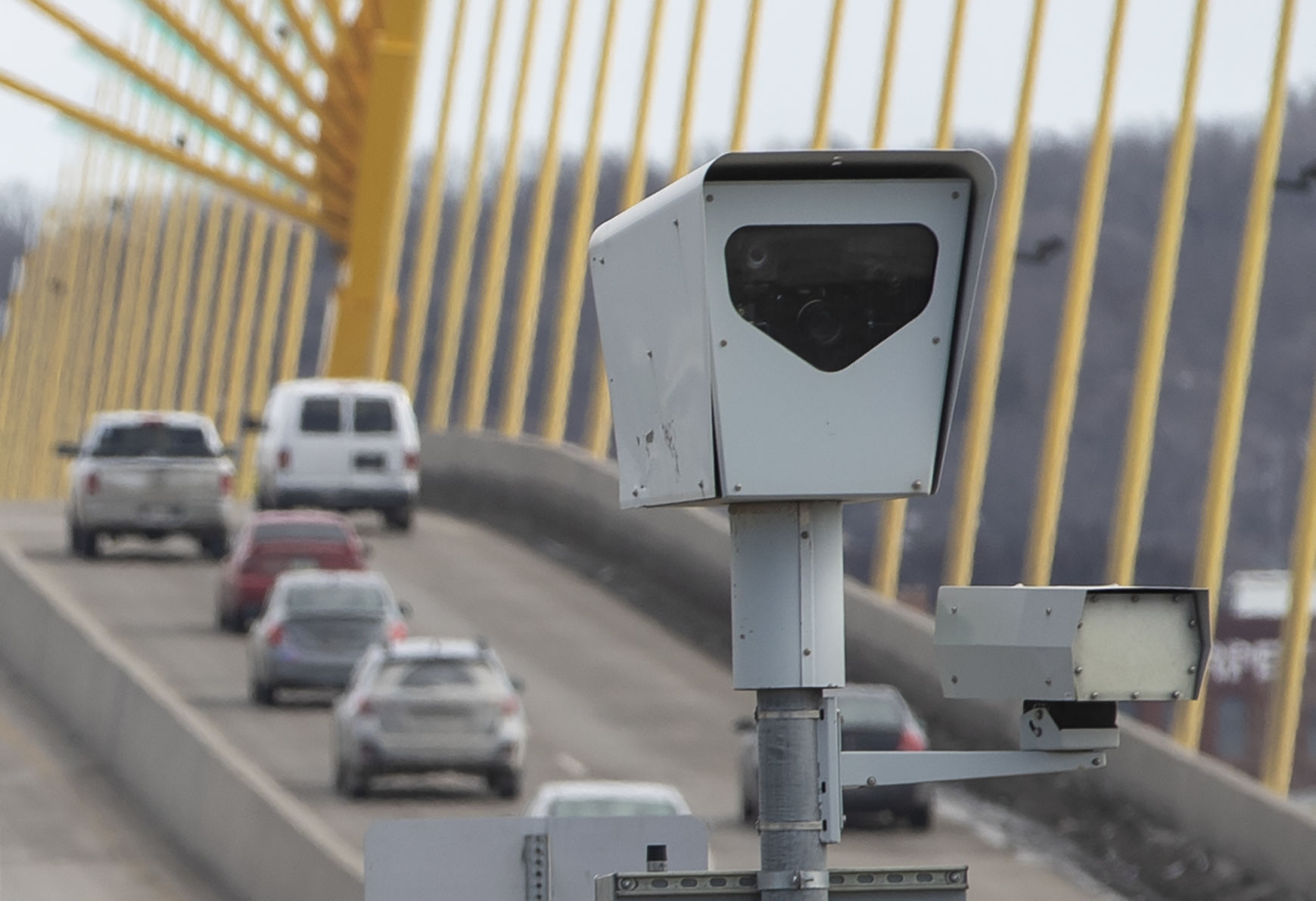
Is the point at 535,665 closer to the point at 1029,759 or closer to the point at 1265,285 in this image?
the point at 1029,759

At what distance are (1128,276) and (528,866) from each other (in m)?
112

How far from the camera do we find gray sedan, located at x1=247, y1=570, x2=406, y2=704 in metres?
28.9

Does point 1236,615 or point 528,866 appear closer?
A: point 528,866

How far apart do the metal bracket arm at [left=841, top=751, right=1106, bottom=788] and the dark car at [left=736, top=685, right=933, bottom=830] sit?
61.2ft

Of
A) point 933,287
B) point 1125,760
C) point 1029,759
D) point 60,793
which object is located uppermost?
point 933,287

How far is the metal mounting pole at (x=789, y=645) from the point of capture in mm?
5242

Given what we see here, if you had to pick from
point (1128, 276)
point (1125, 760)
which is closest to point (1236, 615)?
point (1128, 276)

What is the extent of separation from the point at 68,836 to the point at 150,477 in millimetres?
13996

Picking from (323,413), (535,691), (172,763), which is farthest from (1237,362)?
(172,763)

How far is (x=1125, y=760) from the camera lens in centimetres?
2478

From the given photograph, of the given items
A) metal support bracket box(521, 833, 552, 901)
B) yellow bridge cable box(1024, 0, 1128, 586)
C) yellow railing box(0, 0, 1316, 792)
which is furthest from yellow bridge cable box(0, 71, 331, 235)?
metal support bracket box(521, 833, 552, 901)

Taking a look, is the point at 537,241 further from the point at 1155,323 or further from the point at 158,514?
the point at 1155,323

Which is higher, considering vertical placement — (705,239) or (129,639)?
(705,239)

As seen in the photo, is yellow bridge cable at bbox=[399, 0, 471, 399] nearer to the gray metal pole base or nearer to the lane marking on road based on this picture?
the lane marking on road
